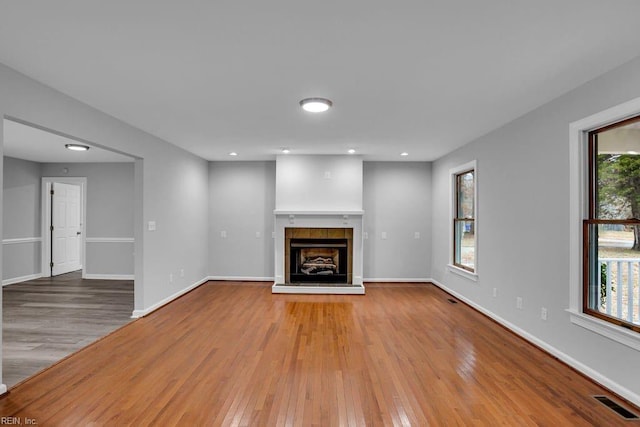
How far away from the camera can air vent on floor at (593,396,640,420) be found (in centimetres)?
225

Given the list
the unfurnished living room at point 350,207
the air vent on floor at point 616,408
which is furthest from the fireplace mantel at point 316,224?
the air vent on floor at point 616,408

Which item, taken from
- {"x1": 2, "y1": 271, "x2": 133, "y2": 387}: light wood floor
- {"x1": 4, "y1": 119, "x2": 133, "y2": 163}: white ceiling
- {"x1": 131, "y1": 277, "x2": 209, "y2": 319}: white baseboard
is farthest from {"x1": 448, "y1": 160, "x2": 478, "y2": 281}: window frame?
{"x1": 4, "y1": 119, "x2": 133, "y2": 163}: white ceiling

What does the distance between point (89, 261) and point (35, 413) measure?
18.7ft

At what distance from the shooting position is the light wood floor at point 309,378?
2266 mm

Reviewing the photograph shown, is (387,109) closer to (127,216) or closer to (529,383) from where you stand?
(529,383)

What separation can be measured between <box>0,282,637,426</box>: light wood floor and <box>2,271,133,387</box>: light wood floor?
224 millimetres

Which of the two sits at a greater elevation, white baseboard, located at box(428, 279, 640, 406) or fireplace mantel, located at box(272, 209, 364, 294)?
fireplace mantel, located at box(272, 209, 364, 294)

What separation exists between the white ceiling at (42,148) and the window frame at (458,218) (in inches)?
211

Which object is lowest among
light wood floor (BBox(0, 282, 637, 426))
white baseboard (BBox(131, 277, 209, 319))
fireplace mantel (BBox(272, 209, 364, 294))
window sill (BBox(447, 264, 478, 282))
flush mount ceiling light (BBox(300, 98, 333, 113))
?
light wood floor (BBox(0, 282, 637, 426))

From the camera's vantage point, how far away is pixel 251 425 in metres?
2.15

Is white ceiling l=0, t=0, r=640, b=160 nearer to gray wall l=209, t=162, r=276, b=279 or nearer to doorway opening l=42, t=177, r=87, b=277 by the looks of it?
gray wall l=209, t=162, r=276, b=279

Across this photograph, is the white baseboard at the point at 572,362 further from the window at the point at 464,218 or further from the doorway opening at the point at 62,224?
the doorway opening at the point at 62,224

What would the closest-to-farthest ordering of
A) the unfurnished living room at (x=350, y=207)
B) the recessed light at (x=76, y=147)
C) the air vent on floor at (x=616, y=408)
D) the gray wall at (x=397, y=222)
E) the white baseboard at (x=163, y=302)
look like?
the unfurnished living room at (x=350, y=207) → the air vent on floor at (x=616, y=408) → the white baseboard at (x=163, y=302) → the recessed light at (x=76, y=147) → the gray wall at (x=397, y=222)

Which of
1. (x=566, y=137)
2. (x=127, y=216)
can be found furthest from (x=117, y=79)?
(x=127, y=216)
